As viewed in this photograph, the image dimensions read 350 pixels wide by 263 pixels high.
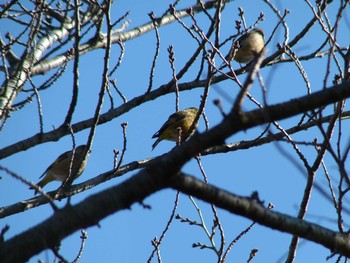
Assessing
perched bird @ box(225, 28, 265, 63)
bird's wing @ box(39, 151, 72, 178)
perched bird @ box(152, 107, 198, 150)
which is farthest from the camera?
perched bird @ box(225, 28, 265, 63)

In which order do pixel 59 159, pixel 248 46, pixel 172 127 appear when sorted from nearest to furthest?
pixel 172 127, pixel 59 159, pixel 248 46

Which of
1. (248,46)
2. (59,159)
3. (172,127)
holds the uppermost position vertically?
(248,46)

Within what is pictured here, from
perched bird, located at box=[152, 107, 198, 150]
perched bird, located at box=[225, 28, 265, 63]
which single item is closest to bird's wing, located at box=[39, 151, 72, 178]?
perched bird, located at box=[152, 107, 198, 150]

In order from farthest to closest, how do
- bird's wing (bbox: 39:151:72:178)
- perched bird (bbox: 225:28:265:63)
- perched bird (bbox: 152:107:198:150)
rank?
1. perched bird (bbox: 225:28:265:63)
2. bird's wing (bbox: 39:151:72:178)
3. perched bird (bbox: 152:107:198:150)

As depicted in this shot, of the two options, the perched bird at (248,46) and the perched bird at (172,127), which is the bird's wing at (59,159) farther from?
the perched bird at (248,46)

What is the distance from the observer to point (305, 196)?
350 cm

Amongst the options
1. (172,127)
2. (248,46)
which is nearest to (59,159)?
(172,127)

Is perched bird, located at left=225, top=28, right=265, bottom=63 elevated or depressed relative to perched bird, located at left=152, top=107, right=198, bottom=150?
elevated

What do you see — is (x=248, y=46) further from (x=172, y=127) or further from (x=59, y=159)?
(x=59, y=159)

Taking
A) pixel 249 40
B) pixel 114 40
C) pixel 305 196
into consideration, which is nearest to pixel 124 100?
pixel 114 40

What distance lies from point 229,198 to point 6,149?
2922mm

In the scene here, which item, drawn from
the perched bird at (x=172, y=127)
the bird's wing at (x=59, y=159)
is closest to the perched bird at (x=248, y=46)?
the perched bird at (x=172, y=127)

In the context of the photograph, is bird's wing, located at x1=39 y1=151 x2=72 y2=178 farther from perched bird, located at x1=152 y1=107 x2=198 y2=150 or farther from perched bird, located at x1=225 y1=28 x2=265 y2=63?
perched bird, located at x1=225 y1=28 x2=265 y2=63

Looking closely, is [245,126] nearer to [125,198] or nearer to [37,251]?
[125,198]
